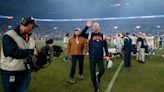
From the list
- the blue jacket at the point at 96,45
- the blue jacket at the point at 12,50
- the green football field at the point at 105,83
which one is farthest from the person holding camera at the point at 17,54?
the green football field at the point at 105,83

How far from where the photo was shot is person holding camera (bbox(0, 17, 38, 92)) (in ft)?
16.4

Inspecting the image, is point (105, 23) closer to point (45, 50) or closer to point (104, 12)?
point (104, 12)

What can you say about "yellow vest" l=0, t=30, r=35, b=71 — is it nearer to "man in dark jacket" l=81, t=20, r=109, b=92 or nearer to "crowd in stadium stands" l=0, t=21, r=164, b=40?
"man in dark jacket" l=81, t=20, r=109, b=92

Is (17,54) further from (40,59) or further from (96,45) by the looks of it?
(96,45)

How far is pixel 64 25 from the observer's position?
99250 mm

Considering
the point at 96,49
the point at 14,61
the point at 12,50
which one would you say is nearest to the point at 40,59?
the point at 14,61

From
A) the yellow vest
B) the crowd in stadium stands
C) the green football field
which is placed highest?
the crowd in stadium stands

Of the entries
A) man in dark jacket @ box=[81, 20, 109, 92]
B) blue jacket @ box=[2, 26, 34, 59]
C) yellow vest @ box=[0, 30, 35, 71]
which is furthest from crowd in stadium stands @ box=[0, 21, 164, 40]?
blue jacket @ box=[2, 26, 34, 59]

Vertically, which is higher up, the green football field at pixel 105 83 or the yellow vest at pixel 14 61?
the yellow vest at pixel 14 61

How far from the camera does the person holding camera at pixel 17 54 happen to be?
501cm

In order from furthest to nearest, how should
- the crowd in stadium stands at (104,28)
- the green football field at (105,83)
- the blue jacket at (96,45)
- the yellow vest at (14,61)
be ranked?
the crowd in stadium stands at (104,28) → the green football field at (105,83) → the blue jacket at (96,45) → the yellow vest at (14,61)

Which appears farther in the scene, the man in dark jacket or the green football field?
the green football field

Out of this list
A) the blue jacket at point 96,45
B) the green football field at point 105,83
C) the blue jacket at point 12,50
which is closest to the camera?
the blue jacket at point 12,50

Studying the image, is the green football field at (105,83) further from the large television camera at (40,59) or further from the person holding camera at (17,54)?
the large television camera at (40,59)
